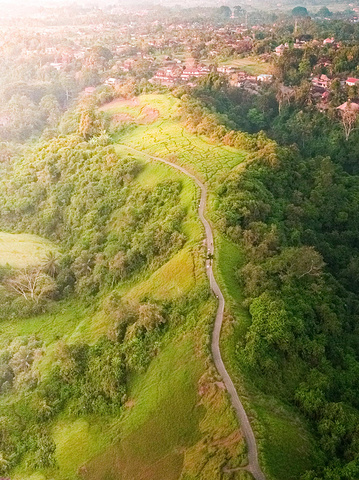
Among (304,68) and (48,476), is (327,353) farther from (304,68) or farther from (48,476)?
(304,68)

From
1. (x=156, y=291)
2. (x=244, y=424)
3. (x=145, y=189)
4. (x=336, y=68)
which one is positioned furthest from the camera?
(x=336, y=68)

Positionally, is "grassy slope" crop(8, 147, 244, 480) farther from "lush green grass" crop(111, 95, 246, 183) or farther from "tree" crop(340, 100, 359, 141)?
"tree" crop(340, 100, 359, 141)

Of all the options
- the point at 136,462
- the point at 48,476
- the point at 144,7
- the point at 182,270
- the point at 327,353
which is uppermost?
the point at 144,7

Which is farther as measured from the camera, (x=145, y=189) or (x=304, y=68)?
(x=304, y=68)

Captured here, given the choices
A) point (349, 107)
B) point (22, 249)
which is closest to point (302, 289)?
point (22, 249)

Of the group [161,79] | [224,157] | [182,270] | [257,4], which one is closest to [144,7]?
[257,4]

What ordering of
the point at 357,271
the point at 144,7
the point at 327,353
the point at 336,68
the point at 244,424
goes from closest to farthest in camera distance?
the point at 244,424, the point at 327,353, the point at 357,271, the point at 336,68, the point at 144,7
